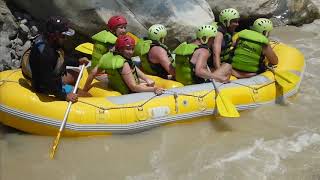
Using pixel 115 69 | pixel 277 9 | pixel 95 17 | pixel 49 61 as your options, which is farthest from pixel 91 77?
pixel 277 9

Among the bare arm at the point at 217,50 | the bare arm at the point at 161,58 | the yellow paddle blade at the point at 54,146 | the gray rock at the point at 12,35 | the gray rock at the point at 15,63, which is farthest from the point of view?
the gray rock at the point at 12,35

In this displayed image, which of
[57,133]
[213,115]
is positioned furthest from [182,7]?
[57,133]

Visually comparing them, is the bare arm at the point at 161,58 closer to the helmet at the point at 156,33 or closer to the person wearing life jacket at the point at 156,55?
the person wearing life jacket at the point at 156,55

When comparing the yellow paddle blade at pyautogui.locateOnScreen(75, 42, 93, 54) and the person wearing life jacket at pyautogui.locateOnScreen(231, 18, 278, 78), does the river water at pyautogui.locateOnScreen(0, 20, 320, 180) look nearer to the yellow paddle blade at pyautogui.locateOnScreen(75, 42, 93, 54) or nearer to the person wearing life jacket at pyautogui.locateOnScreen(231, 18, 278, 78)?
the person wearing life jacket at pyautogui.locateOnScreen(231, 18, 278, 78)

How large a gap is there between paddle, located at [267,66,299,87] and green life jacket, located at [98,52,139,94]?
75.8 inches

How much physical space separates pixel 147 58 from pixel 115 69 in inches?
32.0

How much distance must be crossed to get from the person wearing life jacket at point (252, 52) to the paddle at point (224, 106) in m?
0.75

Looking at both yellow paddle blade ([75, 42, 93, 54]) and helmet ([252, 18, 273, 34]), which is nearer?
helmet ([252, 18, 273, 34])

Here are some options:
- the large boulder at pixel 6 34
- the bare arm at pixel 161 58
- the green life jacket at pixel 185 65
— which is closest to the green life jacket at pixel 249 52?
the green life jacket at pixel 185 65

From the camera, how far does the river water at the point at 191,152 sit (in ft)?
17.4

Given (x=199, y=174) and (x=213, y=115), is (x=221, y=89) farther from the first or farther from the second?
(x=199, y=174)

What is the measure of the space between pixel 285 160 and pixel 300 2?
5622 mm

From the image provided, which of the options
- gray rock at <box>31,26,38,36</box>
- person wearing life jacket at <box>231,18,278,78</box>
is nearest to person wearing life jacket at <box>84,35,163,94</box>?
person wearing life jacket at <box>231,18,278,78</box>

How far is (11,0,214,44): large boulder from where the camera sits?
7.79m
